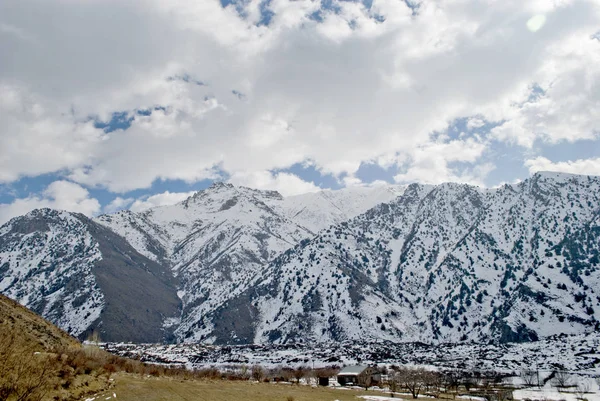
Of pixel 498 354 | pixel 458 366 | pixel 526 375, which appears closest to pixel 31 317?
pixel 526 375

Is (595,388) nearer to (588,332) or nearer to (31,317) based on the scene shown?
(588,332)

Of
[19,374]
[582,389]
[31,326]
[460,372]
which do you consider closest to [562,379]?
[582,389]

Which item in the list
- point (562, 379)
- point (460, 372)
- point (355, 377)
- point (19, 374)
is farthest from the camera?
point (460, 372)

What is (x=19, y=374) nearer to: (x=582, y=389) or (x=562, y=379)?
(x=582, y=389)

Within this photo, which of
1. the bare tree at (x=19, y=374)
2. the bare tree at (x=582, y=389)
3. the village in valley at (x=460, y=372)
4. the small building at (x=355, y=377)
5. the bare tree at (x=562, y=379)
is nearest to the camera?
the bare tree at (x=19, y=374)

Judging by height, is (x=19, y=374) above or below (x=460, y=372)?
above

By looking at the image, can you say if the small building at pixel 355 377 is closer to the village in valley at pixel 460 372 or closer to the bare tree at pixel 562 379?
the village in valley at pixel 460 372

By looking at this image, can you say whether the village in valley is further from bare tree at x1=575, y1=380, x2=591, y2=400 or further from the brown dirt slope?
the brown dirt slope

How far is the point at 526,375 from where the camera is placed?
5256 inches

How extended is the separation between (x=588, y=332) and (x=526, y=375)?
8804 centimetres

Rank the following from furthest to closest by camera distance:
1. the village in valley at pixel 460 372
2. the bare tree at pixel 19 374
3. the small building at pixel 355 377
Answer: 1. the small building at pixel 355 377
2. the village in valley at pixel 460 372
3. the bare tree at pixel 19 374

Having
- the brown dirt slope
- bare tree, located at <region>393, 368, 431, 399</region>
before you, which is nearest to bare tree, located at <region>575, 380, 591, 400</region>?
bare tree, located at <region>393, 368, 431, 399</region>

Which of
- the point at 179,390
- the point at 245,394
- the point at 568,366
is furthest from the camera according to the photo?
the point at 568,366

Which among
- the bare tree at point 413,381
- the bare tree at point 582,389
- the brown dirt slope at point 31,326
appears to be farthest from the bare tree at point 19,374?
the bare tree at point 582,389
